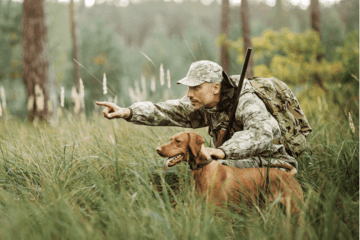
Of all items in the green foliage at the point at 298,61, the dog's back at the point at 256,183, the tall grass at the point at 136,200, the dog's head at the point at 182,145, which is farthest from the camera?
the green foliage at the point at 298,61

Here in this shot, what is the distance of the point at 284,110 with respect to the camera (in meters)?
3.01

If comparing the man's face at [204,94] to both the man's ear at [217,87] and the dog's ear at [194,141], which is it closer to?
the man's ear at [217,87]

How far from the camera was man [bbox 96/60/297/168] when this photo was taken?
2.60m

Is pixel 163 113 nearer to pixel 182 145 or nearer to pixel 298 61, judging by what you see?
pixel 182 145

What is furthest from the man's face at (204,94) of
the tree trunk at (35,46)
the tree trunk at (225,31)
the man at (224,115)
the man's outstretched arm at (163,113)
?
the tree trunk at (225,31)

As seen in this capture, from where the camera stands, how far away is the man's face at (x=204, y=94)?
2.85m

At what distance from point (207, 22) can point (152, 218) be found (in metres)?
72.8

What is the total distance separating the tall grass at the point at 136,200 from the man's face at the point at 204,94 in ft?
2.46

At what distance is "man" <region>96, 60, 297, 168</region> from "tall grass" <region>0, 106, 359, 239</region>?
38cm

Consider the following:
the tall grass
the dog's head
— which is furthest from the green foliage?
the dog's head

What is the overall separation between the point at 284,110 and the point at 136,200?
1699 millimetres

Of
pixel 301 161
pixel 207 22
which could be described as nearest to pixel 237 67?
pixel 301 161

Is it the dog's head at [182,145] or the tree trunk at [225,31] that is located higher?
the tree trunk at [225,31]

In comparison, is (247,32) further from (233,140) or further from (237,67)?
(237,67)
